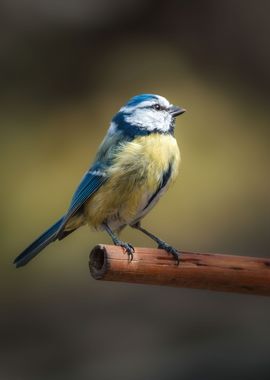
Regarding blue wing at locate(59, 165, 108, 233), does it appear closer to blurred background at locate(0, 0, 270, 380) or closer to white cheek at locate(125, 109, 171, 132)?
white cheek at locate(125, 109, 171, 132)

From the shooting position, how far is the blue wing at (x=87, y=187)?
2.52 meters

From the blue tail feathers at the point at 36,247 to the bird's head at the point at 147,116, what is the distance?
41 centimetres

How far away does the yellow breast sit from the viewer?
2.46 meters

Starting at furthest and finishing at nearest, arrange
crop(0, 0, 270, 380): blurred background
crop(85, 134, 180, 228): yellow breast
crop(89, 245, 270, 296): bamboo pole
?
crop(0, 0, 270, 380): blurred background, crop(85, 134, 180, 228): yellow breast, crop(89, 245, 270, 296): bamboo pole

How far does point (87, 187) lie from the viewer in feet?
8.30

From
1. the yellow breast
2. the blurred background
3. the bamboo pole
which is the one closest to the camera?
the bamboo pole

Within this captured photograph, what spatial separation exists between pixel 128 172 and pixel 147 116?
210 millimetres

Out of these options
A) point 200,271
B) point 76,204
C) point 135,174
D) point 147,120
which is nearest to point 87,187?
point 76,204

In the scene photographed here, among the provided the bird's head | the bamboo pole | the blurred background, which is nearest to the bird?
the bird's head

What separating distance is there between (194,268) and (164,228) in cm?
244

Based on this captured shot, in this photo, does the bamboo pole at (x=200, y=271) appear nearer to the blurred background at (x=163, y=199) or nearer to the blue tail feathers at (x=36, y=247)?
the blue tail feathers at (x=36, y=247)

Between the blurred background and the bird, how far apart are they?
5.03 feet

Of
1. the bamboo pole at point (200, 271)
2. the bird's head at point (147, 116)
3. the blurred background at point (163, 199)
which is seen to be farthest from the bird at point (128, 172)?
the blurred background at point (163, 199)

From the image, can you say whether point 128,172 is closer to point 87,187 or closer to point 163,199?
point 87,187
